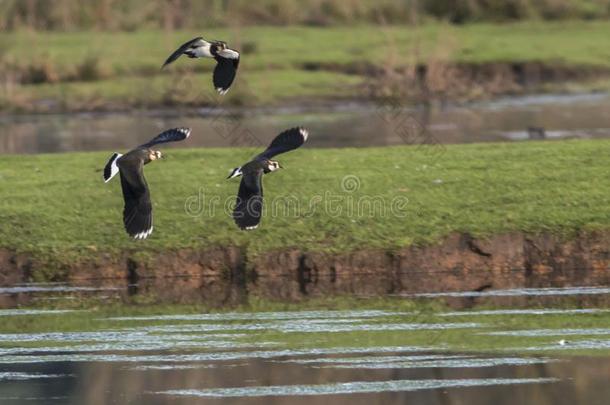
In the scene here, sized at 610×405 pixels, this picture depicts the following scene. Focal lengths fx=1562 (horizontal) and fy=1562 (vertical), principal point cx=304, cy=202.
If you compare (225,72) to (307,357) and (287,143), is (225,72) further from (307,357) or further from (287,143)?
(307,357)

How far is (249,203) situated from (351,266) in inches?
110

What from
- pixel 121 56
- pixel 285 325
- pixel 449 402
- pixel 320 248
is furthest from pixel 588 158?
pixel 121 56

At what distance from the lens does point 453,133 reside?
83.1 ft

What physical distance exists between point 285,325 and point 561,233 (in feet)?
12.7

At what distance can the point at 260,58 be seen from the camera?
35000 mm

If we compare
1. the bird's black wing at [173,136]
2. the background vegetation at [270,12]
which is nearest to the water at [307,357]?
the bird's black wing at [173,136]

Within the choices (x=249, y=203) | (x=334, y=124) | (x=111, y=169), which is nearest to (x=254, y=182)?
(x=249, y=203)

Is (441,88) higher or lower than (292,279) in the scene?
higher

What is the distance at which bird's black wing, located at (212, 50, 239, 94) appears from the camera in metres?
14.2

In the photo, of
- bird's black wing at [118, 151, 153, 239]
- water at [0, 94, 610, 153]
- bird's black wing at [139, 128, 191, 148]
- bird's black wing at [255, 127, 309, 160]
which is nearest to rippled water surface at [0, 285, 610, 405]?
bird's black wing at [118, 151, 153, 239]

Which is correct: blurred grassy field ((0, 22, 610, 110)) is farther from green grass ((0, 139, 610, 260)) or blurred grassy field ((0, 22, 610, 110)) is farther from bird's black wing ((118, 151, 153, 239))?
bird's black wing ((118, 151, 153, 239))

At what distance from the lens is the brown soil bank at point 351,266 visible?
617 inches

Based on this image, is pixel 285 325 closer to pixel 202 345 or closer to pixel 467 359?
pixel 202 345

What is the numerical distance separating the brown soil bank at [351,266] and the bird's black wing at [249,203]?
2186mm
